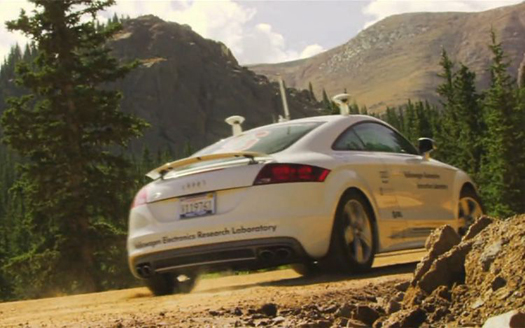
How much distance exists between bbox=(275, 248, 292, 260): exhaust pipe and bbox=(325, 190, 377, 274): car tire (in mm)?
380

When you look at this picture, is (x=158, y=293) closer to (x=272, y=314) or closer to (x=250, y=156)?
(x=250, y=156)

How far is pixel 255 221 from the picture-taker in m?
6.83

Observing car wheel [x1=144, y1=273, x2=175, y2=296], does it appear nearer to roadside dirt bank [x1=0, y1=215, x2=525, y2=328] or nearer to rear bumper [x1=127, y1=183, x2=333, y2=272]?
rear bumper [x1=127, y1=183, x2=333, y2=272]

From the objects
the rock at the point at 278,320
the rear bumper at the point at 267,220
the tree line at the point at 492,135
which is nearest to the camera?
the rock at the point at 278,320

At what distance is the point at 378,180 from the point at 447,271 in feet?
10.4

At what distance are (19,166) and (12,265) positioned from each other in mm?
2885

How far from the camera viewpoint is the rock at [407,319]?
4.09 m

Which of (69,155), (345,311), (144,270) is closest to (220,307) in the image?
(345,311)

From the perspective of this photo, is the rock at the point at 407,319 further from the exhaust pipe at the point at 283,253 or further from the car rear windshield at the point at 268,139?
the car rear windshield at the point at 268,139

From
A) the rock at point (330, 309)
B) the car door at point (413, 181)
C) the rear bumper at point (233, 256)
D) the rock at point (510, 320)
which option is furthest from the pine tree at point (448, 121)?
the rock at point (510, 320)

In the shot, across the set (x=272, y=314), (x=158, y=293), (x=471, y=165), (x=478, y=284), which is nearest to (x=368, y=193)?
(x=158, y=293)

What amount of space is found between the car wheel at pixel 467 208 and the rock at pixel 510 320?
19.1 feet

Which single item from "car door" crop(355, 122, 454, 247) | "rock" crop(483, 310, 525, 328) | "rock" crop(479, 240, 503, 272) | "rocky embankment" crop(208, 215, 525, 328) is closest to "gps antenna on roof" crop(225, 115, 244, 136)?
"car door" crop(355, 122, 454, 247)

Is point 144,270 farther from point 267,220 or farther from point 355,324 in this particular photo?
point 355,324
